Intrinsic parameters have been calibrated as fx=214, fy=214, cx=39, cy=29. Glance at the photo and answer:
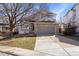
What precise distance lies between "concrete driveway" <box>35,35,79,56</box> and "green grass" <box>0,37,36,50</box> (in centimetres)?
15

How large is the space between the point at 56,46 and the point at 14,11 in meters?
1.60

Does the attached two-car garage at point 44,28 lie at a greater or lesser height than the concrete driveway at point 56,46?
greater

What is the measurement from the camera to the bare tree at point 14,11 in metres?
6.15

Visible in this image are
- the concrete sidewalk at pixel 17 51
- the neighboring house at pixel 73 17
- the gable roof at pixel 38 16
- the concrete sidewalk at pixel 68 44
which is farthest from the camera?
the gable roof at pixel 38 16

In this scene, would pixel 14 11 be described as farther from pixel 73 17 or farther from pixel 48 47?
pixel 73 17

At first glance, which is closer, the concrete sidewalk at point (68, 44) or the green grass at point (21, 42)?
the concrete sidewalk at point (68, 44)

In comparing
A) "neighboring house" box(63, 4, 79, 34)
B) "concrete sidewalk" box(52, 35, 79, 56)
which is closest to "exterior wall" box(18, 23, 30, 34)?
"concrete sidewalk" box(52, 35, 79, 56)

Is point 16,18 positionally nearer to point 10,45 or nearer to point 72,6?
point 10,45

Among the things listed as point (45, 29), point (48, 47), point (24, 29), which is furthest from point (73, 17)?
point (24, 29)

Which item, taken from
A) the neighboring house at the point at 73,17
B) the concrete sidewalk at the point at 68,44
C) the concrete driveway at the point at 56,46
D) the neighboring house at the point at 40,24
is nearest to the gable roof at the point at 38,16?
the neighboring house at the point at 40,24

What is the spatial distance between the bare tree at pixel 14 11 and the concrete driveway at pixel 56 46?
0.83m

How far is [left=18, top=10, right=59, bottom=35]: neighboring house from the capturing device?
6262mm

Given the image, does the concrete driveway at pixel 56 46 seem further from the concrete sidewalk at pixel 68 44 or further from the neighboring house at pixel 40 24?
the neighboring house at pixel 40 24

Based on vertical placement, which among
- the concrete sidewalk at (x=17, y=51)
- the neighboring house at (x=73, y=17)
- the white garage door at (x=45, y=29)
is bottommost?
the concrete sidewalk at (x=17, y=51)
